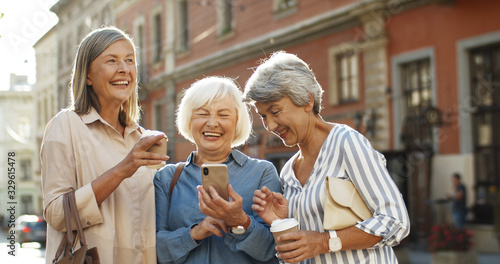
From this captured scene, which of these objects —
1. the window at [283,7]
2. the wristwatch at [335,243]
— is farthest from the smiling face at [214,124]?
the window at [283,7]

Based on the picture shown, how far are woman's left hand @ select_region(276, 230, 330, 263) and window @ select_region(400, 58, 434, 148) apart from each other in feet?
36.9

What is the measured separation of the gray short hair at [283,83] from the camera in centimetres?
277

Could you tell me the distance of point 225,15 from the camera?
2011 cm

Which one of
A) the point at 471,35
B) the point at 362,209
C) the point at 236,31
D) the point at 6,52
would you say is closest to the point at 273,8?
the point at 236,31

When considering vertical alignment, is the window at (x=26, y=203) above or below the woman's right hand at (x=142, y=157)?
below

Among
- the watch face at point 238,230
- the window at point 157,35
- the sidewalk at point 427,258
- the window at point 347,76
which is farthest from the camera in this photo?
the window at point 157,35

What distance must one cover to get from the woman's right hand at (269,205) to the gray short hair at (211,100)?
0.45 metres

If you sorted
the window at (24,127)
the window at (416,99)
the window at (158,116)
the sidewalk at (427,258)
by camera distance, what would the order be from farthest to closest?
the window at (158,116), the window at (416,99), the sidewalk at (427,258), the window at (24,127)

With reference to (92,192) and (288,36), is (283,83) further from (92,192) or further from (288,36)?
(288,36)

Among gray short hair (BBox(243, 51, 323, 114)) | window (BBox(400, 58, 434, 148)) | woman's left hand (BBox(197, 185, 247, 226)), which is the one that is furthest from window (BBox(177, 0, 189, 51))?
woman's left hand (BBox(197, 185, 247, 226))

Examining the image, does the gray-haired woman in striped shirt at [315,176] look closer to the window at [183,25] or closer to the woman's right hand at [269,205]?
the woman's right hand at [269,205]

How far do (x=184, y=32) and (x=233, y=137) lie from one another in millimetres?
19739

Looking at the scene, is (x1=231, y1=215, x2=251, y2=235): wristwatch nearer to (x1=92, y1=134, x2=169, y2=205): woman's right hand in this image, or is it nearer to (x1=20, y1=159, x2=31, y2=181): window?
(x1=92, y1=134, x2=169, y2=205): woman's right hand

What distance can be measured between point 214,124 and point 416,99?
11.6 meters
